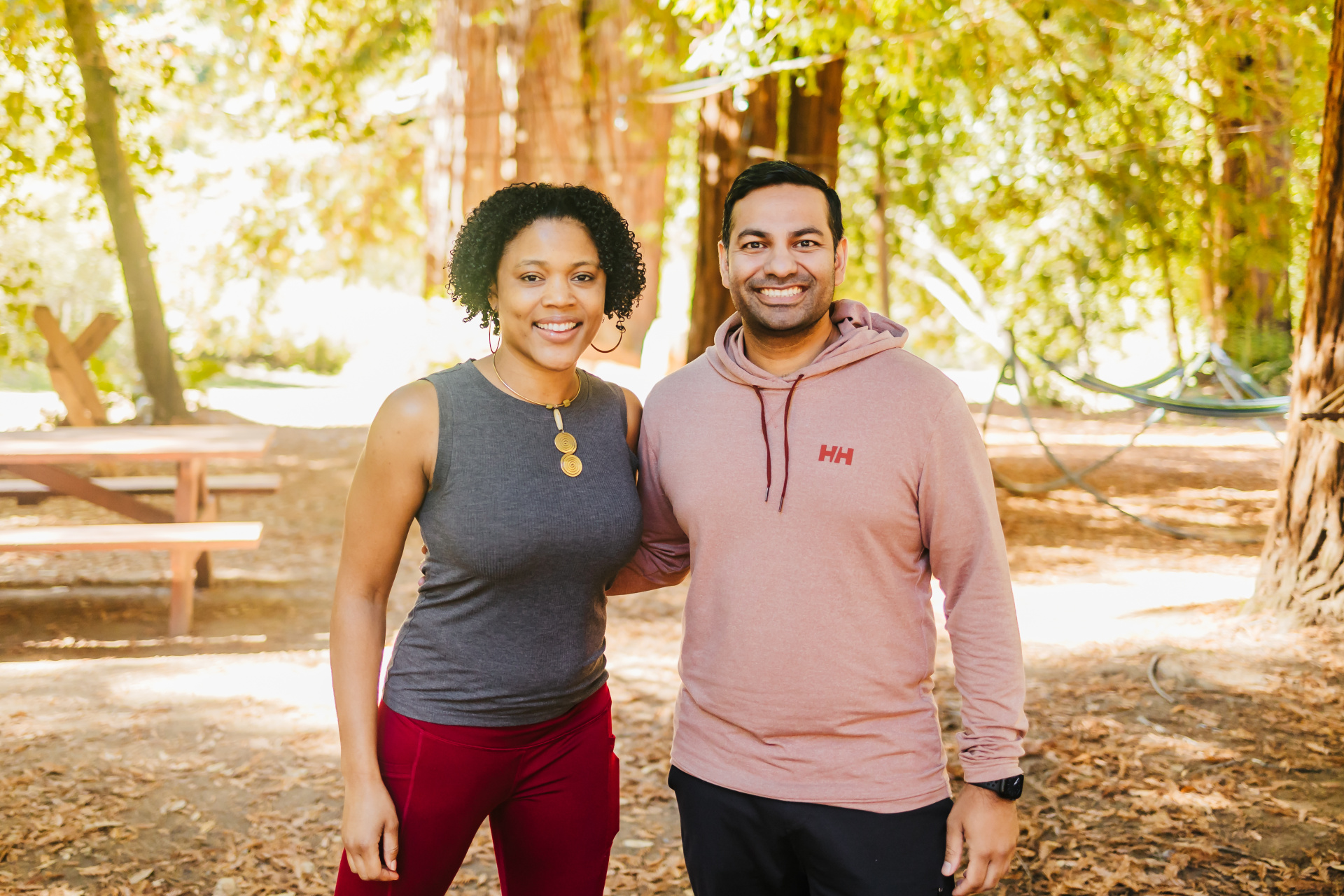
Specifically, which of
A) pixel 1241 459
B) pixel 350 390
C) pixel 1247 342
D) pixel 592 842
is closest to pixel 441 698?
pixel 592 842

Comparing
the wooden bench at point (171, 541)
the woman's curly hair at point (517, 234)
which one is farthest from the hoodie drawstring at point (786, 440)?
the wooden bench at point (171, 541)

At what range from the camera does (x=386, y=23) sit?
12.6m

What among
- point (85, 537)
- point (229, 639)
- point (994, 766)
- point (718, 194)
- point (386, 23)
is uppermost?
point (386, 23)

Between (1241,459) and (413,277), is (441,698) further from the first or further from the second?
(413,277)

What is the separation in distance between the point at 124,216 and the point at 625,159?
4.46m

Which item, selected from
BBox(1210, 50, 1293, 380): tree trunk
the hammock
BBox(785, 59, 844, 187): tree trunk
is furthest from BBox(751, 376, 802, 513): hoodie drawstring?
the hammock

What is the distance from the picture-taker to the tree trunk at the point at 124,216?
802 cm

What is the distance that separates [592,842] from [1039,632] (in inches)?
144

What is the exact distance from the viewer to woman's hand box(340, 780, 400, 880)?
5.73 feet

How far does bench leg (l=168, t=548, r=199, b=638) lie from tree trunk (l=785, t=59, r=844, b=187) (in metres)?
4.25

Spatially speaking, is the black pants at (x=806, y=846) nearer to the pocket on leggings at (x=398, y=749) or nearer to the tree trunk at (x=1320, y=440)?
the pocket on leggings at (x=398, y=749)

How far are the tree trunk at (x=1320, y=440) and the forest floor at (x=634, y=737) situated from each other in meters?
0.22

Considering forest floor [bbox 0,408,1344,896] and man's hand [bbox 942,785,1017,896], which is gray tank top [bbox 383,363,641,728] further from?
forest floor [bbox 0,408,1344,896]

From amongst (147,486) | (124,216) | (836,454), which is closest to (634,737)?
(836,454)
